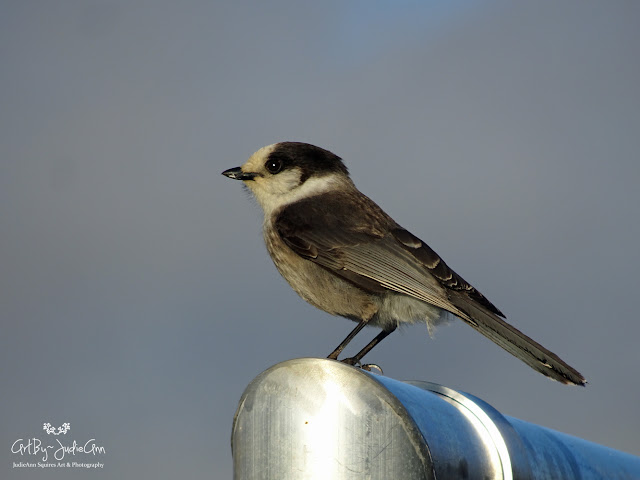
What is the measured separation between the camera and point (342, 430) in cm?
195

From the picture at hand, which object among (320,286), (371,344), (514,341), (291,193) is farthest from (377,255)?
(514,341)

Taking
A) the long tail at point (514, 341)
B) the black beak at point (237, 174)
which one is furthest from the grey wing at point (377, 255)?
the black beak at point (237, 174)

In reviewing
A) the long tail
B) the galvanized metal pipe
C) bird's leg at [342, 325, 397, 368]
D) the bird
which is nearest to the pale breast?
the bird

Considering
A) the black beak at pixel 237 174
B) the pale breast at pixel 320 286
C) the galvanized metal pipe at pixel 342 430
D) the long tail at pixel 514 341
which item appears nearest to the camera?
the galvanized metal pipe at pixel 342 430

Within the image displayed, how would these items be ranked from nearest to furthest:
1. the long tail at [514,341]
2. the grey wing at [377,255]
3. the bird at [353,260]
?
the long tail at [514,341] → the grey wing at [377,255] → the bird at [353,260]

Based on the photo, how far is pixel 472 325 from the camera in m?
4.66

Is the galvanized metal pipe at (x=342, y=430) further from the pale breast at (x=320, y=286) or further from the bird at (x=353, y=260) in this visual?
the pale breast at (x=320, y=286)

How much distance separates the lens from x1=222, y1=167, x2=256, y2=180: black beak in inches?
248

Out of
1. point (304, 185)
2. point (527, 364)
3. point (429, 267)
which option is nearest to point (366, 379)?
point (527, 364)

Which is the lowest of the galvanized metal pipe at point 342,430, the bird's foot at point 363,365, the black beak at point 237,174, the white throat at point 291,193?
the bird's foot at point 363,365

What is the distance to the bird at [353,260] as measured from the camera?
5.10 m

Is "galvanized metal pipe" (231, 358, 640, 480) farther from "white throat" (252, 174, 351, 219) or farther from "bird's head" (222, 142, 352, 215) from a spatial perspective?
"bird's head" (222, 142, 352, 215)

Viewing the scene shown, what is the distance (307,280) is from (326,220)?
1.51 ft

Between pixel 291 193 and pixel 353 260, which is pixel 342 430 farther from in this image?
pixel 291 193
